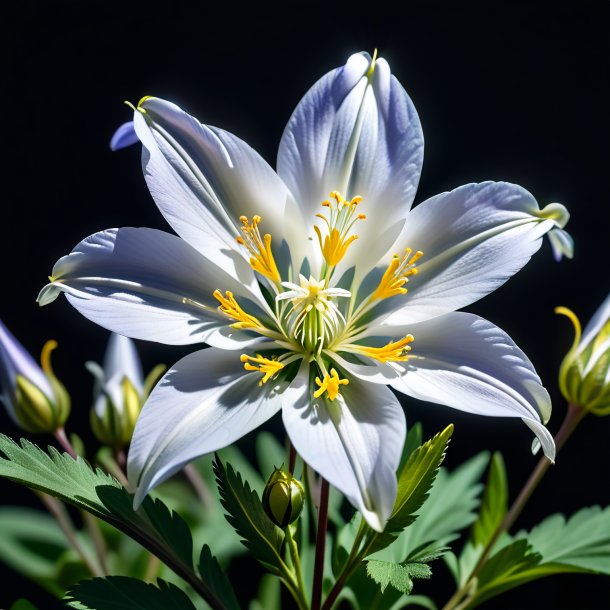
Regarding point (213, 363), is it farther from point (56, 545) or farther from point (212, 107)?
point (212, 107)

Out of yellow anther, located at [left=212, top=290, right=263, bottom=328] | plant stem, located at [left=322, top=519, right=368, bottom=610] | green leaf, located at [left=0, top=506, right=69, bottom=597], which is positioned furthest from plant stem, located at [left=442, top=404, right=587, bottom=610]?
green leaf, located at [left=0, top=506, right=69, bottom=597]

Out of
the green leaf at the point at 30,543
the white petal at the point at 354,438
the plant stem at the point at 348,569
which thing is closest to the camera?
the white petal at the point at 354,438

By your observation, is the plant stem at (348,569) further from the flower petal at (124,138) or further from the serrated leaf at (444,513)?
the flower petal at (124,138)

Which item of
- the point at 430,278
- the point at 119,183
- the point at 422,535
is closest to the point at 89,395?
the point at 119,183

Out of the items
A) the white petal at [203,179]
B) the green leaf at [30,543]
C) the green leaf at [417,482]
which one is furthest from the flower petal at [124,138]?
the green leaf at [30,543]

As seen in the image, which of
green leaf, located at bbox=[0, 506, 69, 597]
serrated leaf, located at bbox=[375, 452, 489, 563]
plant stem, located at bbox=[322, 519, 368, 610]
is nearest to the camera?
plant stem, located at bbox=[322, 519, 368, 610]

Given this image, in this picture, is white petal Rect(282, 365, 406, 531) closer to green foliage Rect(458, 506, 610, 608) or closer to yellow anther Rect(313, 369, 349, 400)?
yellow anther Rect(313, 369, 349, 400)
